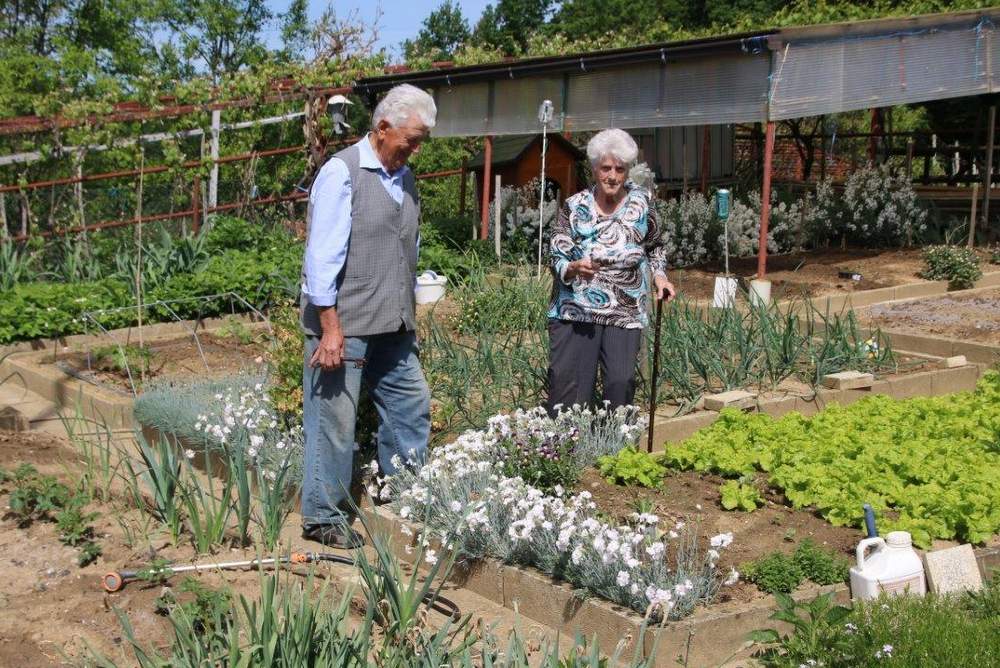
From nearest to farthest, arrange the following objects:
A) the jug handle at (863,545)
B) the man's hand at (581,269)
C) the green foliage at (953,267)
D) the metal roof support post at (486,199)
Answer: the jug handle at (863,545) < the man's hand at (581,269) < the green foliage at (953,267) < the metal roof support post at (486,199)

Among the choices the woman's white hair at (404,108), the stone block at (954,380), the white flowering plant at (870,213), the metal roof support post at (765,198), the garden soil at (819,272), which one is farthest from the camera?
the white flowering plant at (870,213)

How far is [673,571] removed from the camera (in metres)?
4.32

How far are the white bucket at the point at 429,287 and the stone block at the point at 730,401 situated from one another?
179 inches

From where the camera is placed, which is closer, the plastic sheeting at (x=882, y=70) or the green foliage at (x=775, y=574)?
the green foliage at (x=775, y=574)

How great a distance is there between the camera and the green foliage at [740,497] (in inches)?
196

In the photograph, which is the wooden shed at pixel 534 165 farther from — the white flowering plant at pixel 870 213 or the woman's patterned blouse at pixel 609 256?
the woman's patterned blouse at pixel 609 256

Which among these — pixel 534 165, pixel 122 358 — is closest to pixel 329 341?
pixel 122 358

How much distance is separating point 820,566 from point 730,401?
232 cm

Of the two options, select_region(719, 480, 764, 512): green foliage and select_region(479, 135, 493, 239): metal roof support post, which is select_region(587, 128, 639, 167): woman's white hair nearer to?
select_region(719, 480, 764, 512): green foliage

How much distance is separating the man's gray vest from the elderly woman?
101 centimetres

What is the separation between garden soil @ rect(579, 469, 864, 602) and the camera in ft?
15.1

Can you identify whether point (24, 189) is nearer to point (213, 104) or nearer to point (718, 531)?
point (213, 104)

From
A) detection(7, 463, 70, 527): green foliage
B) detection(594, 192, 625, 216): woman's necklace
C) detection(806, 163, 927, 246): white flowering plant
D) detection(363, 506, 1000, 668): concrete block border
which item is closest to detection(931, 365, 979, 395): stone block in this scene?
detection(594, 192, 625, 216): woman's necklace

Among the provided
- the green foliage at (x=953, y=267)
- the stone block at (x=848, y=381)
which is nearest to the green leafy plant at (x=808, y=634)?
the stone block at (x=848, y=381)
